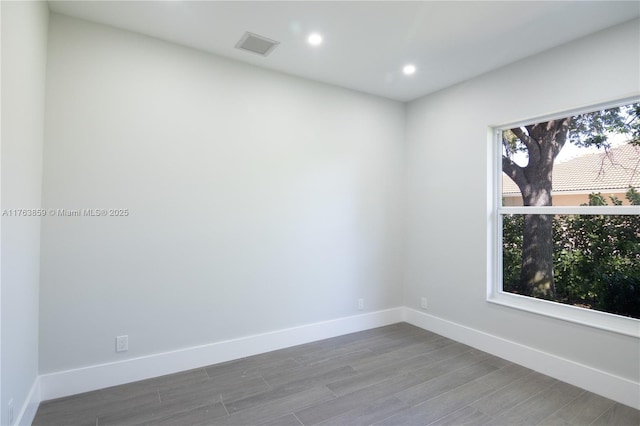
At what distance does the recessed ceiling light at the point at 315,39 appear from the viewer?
2.64m

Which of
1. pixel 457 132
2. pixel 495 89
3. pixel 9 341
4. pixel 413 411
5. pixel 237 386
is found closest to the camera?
pixel 9 341

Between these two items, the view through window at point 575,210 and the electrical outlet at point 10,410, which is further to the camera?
the view through window at point 575,210

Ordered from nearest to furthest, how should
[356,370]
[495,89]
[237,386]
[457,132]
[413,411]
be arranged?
[413,411], [237,386], [356,370], [495,89], [457,132]

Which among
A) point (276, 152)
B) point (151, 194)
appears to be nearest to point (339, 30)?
point (276, 152)

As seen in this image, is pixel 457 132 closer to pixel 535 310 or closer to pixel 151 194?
pixel 535 310

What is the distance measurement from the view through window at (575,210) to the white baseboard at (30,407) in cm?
396

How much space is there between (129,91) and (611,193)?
13.1ft

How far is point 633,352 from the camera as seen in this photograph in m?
2.32

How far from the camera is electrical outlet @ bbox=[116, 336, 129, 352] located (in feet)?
8.29

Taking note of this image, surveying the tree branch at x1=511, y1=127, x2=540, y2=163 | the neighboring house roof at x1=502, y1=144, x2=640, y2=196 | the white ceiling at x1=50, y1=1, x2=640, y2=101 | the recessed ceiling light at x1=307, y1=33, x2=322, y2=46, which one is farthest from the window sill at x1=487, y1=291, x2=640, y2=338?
the recessed ceiling light at x1=307, y1=33, x2=322, y2=46

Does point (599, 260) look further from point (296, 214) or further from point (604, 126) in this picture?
point (296, 214)

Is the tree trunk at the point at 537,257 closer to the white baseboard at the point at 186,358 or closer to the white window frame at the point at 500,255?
the white window frame at the point at 500,255

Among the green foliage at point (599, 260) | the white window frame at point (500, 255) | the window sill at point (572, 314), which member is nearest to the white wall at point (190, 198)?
the white window frame at point (500, 255)

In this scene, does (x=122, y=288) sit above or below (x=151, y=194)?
below
